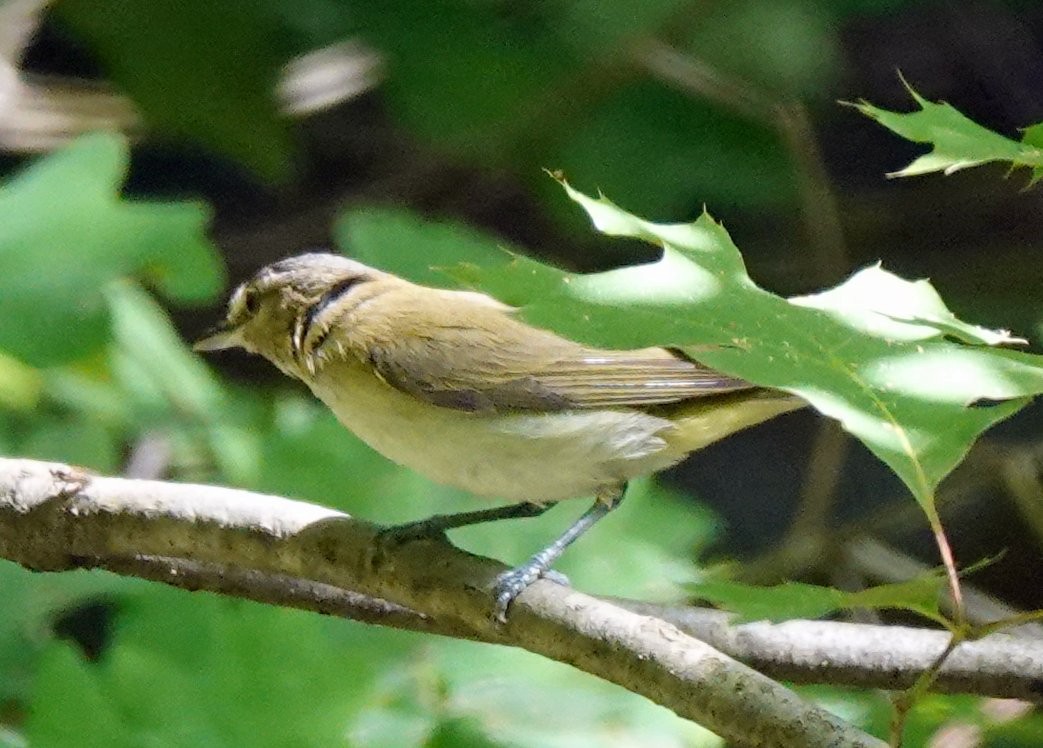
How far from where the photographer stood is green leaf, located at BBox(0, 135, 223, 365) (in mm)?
1971

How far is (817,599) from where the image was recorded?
96 centimetres

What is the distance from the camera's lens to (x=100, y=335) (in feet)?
6.64

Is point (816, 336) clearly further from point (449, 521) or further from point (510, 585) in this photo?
point (449, 521)

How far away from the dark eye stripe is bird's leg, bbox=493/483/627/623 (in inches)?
18.9

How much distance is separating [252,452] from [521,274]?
6.12 ft

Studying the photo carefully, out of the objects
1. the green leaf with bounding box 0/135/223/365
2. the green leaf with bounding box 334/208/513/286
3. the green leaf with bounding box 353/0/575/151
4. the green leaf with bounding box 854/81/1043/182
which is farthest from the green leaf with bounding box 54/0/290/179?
the green leaf with bounding box 854/81/1043/182

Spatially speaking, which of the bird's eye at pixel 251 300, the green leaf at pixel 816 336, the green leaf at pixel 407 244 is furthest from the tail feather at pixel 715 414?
the green leaf at pixel 407 244

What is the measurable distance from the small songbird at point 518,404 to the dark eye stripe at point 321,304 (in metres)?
0.06

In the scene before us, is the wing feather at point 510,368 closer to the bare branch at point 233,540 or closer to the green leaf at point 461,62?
the bare branch at point 233,540

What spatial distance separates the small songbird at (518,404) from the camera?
70.4 inches

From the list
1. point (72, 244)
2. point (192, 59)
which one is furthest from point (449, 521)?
point (192, 59)

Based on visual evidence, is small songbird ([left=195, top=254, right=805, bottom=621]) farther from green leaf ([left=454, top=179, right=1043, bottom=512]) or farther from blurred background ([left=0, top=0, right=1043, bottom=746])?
green leaf ([left=454, top=179, right=1043, bottom=512])

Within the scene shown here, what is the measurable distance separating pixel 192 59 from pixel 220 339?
1.40 m

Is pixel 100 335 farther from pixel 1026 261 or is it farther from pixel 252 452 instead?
pixel 1026 261
